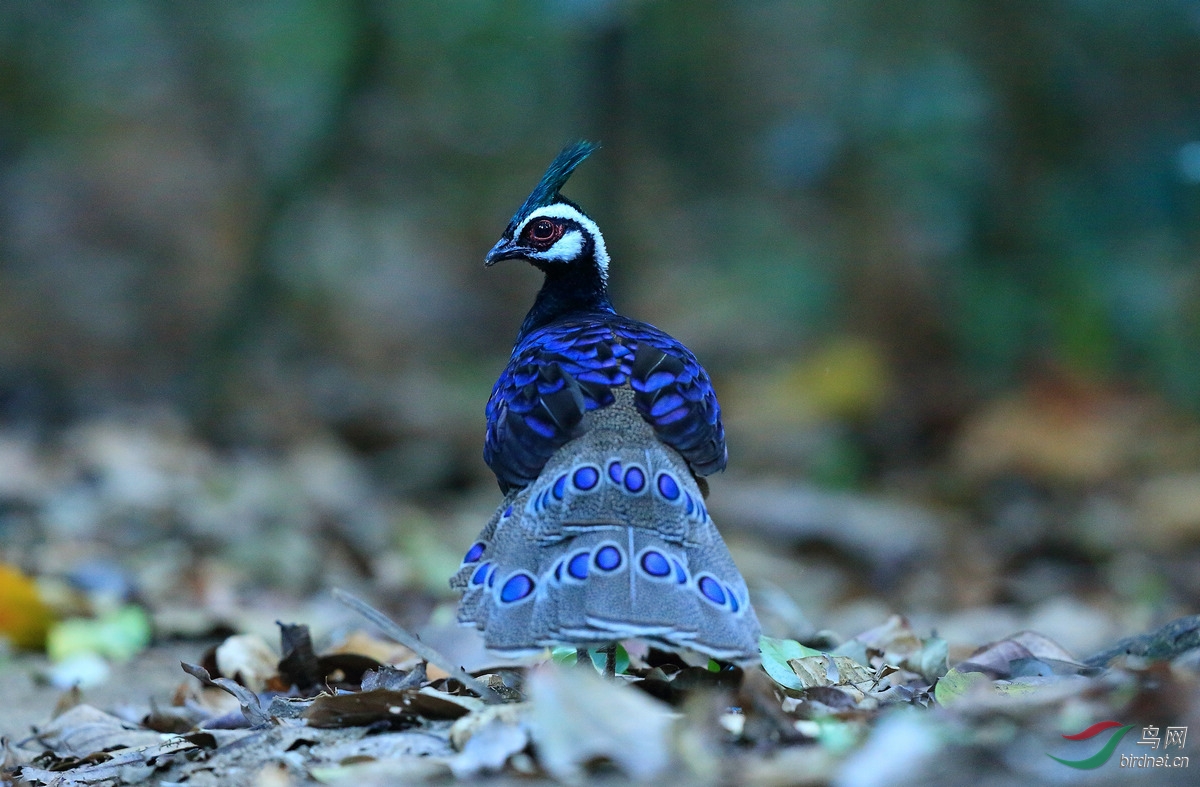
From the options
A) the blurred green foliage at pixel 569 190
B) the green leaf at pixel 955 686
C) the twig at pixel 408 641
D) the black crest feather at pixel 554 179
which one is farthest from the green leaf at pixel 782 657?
the blurred green foliage at pixel 569 190

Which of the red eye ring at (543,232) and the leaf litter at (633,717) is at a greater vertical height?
the red eye ring at (543,232)

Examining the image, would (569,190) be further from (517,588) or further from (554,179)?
(517,588)

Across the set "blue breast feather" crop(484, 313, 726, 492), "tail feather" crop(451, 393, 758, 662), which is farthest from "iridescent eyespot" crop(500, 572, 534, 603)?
"blue breast feather" crop(484, 313, 726, 492)

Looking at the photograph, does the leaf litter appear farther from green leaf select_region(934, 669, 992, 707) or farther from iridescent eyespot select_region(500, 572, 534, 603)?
iridescent eyespot select_region(500, 572, 534, 603)

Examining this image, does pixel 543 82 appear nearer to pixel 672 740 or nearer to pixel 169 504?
pixel 169 504

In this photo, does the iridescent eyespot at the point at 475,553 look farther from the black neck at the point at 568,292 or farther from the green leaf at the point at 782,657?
the black neck at the point at 568,292

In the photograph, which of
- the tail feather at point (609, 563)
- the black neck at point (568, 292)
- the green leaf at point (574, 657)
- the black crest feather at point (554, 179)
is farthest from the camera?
the black neck at point (568, 292)

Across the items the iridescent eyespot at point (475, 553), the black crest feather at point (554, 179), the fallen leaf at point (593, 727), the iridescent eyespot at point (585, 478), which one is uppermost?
the black crest feather at point (554, 179)

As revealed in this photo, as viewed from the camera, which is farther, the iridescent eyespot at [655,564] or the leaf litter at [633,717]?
the iridescent eyespot at [655,564]
